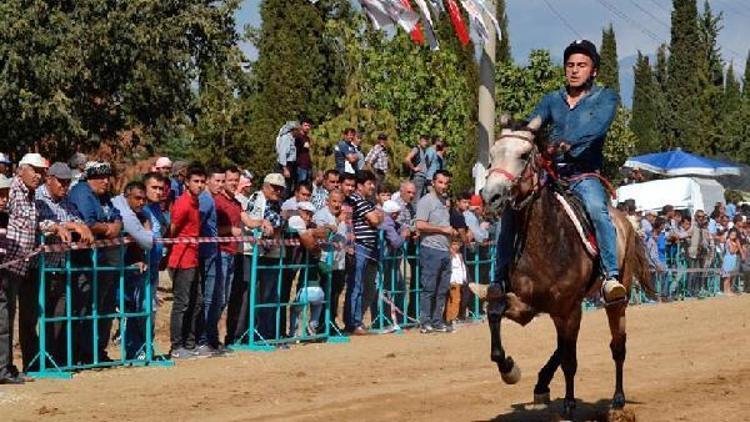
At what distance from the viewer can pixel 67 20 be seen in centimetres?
3038

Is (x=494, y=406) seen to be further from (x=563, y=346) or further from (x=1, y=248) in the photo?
(x=1, y=248)

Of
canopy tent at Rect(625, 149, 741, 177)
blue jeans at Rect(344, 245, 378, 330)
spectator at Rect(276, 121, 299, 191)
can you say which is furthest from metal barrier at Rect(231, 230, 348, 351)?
canopy tent at Rect(625, 149, 741, 177)

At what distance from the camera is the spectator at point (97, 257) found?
15.3 m

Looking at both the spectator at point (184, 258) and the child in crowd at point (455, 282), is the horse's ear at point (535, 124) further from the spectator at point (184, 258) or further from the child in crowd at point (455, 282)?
the child in crowd at point (455, 282)

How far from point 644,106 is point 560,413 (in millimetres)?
82054

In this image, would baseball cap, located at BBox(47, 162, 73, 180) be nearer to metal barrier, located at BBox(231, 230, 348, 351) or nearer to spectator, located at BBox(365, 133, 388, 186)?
metal barrier, located at BBox(231, 230, 348, 351)

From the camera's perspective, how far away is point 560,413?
1252 centimetres

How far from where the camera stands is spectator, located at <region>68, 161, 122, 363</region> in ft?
50.3

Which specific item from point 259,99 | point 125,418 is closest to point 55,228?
point 125,418

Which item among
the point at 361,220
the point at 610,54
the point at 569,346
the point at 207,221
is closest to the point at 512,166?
the point at 569,346

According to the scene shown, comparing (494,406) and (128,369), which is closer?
(494,406)

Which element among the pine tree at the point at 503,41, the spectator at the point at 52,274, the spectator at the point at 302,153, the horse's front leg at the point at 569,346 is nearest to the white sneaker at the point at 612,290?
the horse's front leg at the point at 569,346

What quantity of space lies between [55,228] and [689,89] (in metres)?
68.4

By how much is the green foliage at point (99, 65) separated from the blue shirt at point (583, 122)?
19.0 m
